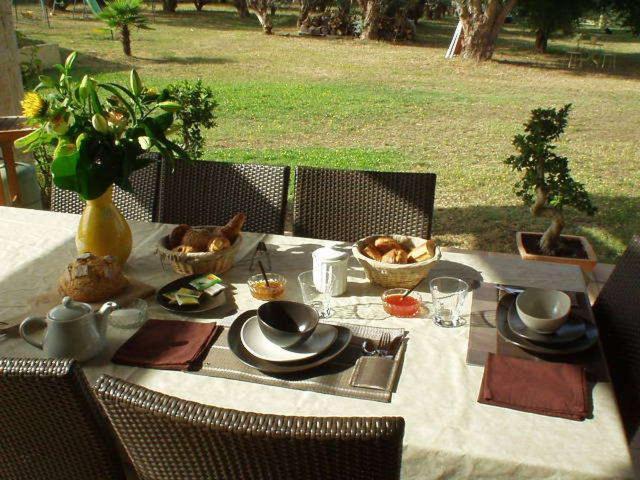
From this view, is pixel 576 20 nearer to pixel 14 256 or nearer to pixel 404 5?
pixel 404 5

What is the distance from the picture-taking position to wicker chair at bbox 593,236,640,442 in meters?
1.33

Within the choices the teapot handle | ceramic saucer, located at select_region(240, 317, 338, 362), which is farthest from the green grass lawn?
the teapot handle

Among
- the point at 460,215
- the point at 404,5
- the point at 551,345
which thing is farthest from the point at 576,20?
the point at 551,345

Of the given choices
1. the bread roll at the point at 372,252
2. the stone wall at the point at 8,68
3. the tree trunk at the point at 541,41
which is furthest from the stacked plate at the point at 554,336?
the tree trunk at the point at 541,41

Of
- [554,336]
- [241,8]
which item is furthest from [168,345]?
[241,8]

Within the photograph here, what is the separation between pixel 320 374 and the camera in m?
1.24

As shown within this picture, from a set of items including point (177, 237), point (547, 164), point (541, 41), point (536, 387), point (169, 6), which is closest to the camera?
point (536, 387)

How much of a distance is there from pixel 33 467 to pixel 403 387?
0.68 metres

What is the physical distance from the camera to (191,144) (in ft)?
10.4

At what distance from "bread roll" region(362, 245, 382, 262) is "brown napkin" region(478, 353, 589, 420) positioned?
45 centimetres

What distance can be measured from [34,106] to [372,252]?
906 millimetres

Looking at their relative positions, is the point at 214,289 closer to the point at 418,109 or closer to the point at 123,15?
the point at 418,109

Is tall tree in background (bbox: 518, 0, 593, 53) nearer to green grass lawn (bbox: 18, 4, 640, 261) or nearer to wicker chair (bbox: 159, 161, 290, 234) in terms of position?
green grass lawn (bbox: 18, 4, 640, 261)

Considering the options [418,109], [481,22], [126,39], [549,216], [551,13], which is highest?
[551,13]
